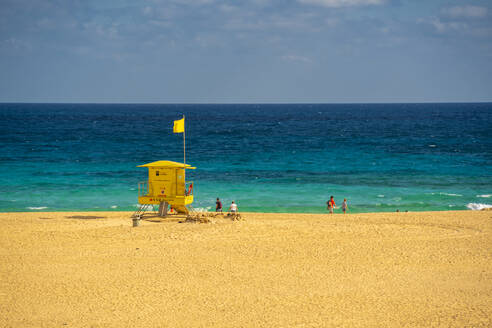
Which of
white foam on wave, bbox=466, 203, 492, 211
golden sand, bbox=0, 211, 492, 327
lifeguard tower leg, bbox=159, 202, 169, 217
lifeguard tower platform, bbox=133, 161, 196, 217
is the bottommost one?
white foam on wave, bbox=466, 203, 492, 211

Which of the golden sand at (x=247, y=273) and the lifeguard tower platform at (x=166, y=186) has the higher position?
the lifeguard tower platform at (x=166, y=186)

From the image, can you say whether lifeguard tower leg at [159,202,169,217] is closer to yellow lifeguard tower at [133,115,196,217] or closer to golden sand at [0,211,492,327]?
yellow lifeguard tower at [133,115,196,217]

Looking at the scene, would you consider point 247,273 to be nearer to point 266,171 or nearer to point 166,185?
point 166,185

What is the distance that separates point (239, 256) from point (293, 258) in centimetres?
200

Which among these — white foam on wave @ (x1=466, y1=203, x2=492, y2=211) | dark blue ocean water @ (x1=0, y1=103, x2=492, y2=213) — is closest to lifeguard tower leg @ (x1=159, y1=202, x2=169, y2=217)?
dark blue ocean water @ (x1=0, y1=103, x2=492, y2=213)

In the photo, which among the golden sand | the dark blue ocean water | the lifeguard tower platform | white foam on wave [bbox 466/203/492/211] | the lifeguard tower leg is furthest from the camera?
the dark blue ocean water

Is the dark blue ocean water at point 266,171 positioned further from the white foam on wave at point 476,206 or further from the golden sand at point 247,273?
the golden sand at point 247,273

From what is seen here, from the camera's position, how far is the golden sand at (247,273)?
13477mm

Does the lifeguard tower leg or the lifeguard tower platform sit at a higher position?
the lifeguard tower platform

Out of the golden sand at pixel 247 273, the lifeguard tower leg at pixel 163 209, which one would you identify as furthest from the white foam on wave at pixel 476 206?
the lifeguard tower leg at pixel 163 209

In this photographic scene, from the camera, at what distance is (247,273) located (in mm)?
16750

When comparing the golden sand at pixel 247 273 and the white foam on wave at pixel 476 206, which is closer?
the golden sand at pixel 247 273

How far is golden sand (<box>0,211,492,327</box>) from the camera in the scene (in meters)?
13.5

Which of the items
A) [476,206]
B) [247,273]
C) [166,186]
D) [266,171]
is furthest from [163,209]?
[266,171]
